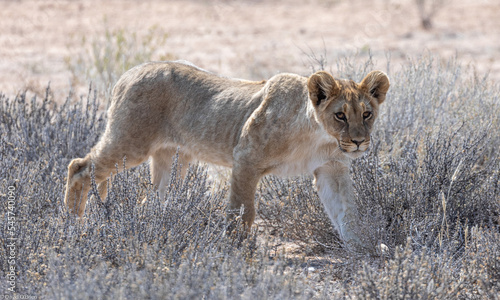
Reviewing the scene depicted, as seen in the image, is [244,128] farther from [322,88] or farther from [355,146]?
[355,146]

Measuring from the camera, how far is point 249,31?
1631 centimetres

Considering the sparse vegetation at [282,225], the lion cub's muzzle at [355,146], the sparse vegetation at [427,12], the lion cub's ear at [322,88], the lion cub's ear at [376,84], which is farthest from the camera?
the sparse vegetation at [427,12]

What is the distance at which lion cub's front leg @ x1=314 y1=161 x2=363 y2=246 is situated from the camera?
4.96 meters

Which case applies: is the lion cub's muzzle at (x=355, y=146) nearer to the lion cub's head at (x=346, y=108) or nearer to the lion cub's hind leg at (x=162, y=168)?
the lion cub's head at (x=346, y=108)

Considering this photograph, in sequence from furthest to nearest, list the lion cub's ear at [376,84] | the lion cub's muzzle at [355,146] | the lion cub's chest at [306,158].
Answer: the lion cub's chest at [306,158] → the lion cub's ear at [376,84] → the lion cub's muzzle at [355,146]

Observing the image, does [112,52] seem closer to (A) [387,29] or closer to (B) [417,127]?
(B) [417,127]

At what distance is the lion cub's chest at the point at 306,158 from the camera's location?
491 cm

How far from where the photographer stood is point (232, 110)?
17.6ft

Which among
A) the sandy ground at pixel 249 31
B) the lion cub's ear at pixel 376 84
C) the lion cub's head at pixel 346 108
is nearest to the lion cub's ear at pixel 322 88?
the lion cub's head at pixel 346 108

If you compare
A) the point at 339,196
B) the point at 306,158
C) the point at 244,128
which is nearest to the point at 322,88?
the point at 306,158

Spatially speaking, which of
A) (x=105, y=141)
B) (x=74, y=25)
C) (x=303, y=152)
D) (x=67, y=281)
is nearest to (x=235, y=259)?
(x=67, y=281)

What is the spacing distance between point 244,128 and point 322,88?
0.76 metres

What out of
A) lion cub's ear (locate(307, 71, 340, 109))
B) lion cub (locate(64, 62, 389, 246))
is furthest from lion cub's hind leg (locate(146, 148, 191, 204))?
lion cub's ear (locate(307, 71, 340, 109))

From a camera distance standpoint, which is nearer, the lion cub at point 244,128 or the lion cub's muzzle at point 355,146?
the lion cub's muzzle at point 355,146
